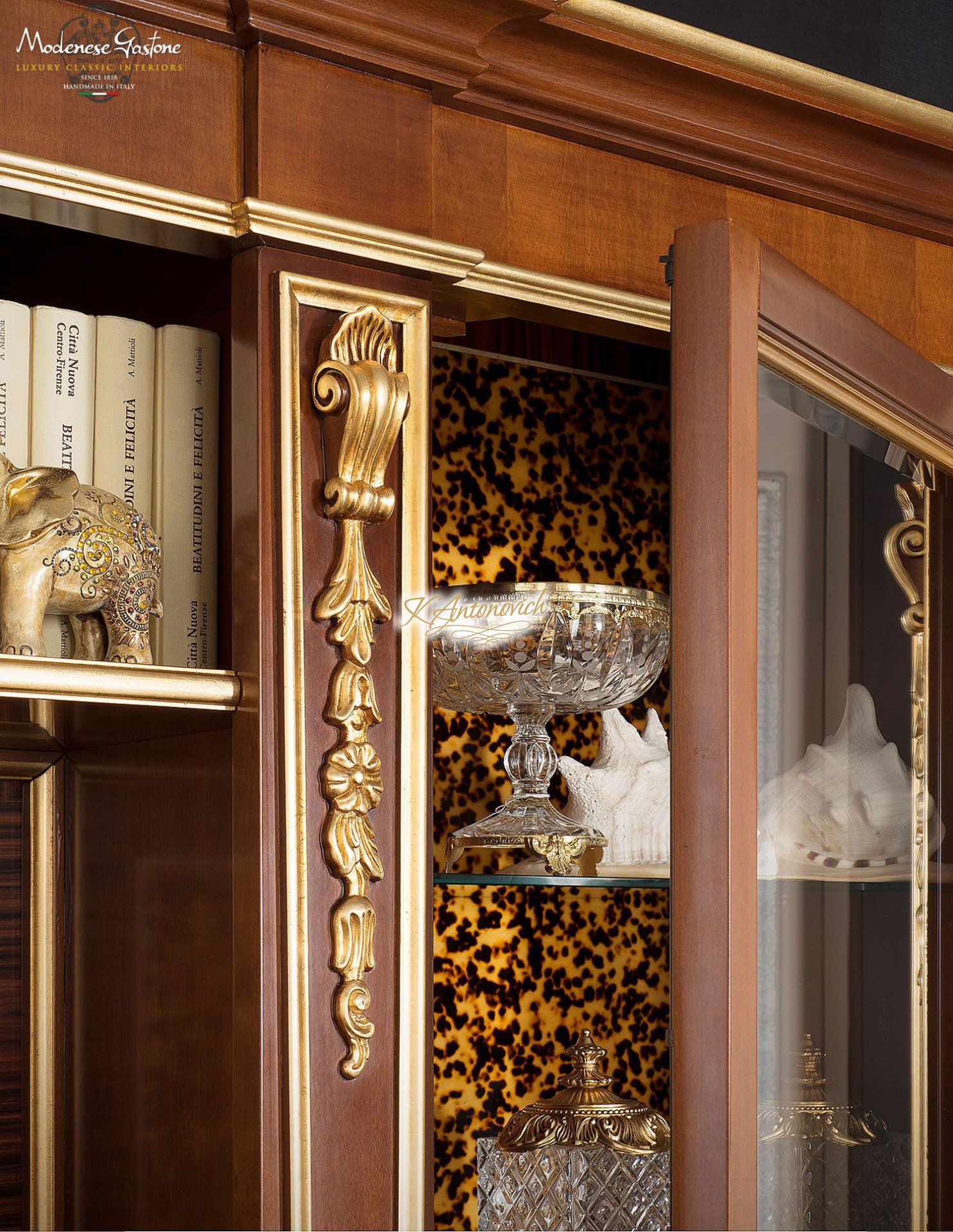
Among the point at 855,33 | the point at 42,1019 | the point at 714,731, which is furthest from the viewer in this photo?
the point at 855,33

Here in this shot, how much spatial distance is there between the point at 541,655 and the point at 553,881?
0.21 metres

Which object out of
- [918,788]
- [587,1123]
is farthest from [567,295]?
[587,1123]

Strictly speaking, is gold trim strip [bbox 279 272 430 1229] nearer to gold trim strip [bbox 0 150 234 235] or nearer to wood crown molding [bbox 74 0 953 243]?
gold trim strip [bbox 0 150 234 235]

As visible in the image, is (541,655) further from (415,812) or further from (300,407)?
(300,407)

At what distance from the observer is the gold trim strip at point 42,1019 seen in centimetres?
128

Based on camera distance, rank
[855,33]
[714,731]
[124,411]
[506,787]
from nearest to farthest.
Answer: [714,731] < [124,411] < [855,33] < [506,787]

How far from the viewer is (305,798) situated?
1000 mm

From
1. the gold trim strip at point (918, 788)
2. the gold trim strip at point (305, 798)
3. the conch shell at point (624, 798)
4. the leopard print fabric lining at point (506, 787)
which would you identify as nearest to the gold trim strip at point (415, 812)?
the gold trim strip at point (305, 798)

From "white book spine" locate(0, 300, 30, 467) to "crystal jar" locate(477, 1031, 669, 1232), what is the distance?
82 centimetres

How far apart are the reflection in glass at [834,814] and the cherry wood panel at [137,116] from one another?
45 centimetres

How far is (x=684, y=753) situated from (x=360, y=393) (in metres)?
0.37

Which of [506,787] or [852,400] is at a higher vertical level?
[852,400]

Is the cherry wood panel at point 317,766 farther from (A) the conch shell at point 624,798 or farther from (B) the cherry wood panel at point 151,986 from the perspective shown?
(A) the conch shell at point 624,798

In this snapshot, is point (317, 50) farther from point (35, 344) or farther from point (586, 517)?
point (586, 517)
